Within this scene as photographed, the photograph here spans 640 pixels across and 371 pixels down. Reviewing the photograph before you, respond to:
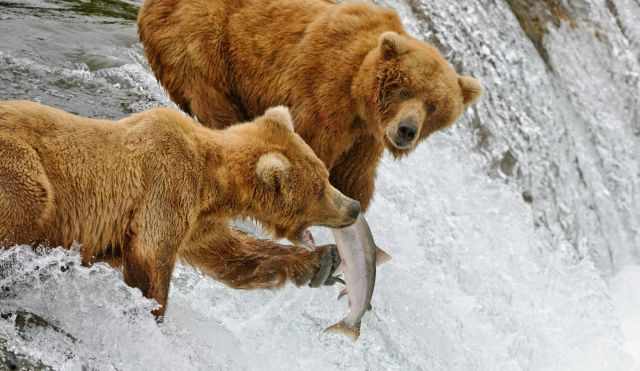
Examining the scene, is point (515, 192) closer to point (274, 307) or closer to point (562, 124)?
point (562, 124)

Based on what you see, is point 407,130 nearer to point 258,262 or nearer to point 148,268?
point 258,262

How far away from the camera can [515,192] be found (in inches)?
392

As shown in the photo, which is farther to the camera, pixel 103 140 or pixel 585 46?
pixel 585 46

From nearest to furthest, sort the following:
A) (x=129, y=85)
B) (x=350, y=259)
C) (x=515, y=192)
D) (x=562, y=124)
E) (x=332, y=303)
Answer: (x=350, y=259), (x=332, y=303), (x=129, y=85), (x=515, y=192), (x=562, y=124)

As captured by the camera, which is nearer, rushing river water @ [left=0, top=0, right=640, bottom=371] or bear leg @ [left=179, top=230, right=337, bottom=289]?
rushing river water @ [left=0, top=0, right=640, bottom=371]

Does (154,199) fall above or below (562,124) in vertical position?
above

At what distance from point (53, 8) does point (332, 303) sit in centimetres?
383

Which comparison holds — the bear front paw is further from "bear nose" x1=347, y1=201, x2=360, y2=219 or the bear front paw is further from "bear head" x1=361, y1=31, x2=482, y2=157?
"bear head" x1=361, y1=31, x2=482, y2=157

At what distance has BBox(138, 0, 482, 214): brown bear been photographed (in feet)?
19.5

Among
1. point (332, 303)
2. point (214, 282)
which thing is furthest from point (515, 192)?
point (214, 282)

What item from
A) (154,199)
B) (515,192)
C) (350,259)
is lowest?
(515,192)

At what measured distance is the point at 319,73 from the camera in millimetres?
6059

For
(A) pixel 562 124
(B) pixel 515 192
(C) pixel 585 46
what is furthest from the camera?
(C) pixel 585 46

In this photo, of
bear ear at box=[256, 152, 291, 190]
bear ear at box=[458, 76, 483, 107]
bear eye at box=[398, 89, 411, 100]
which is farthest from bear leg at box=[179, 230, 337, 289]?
bear ear at box=[458, 76, 483, 107]
